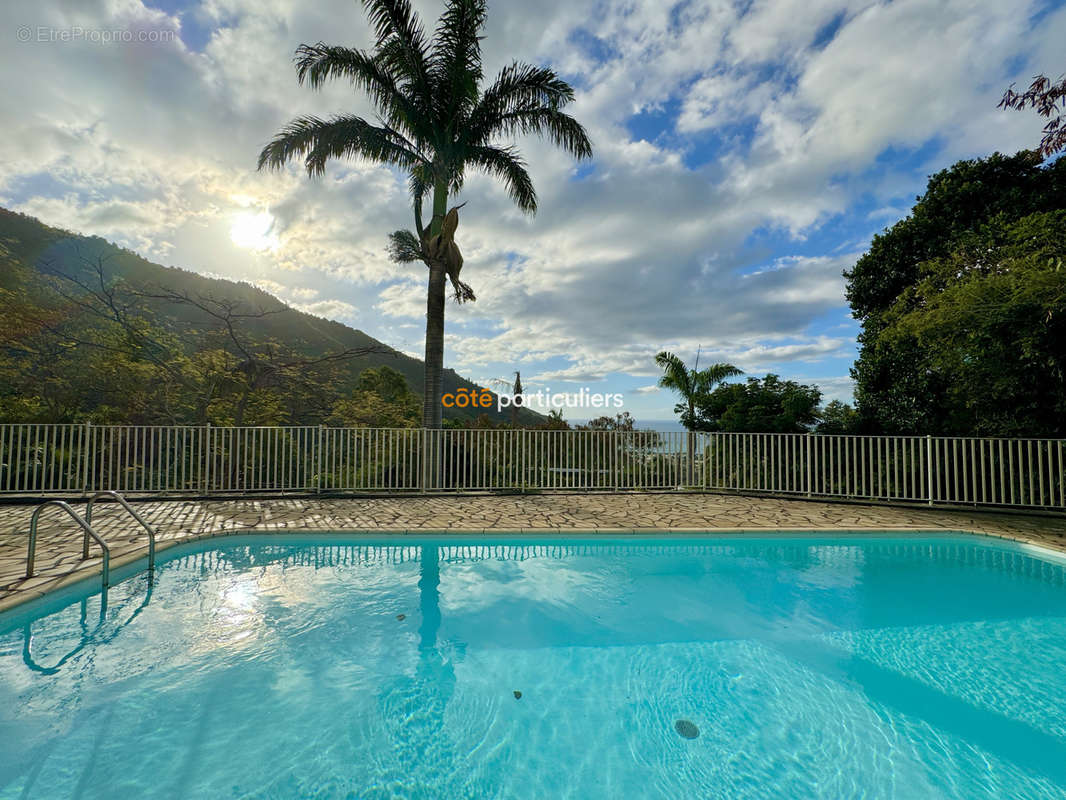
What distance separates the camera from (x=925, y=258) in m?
10.3

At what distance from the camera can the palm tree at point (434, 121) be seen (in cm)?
824

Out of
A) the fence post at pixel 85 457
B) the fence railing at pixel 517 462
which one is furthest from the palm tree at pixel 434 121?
the fence post at pixel 85 457

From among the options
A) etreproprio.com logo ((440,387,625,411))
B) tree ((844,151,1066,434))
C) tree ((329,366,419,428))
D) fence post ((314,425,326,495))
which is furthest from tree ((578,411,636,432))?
fence post ((314,425,326,495))

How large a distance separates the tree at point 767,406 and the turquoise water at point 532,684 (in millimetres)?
6380

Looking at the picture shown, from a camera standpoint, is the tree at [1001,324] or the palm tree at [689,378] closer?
the tree at [1001,324]

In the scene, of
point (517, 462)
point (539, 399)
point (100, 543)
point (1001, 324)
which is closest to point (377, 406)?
point (539, 399)

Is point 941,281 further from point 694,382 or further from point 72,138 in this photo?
point 72,138

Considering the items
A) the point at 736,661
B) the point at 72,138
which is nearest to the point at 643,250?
the point at 736,661

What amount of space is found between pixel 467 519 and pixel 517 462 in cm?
298

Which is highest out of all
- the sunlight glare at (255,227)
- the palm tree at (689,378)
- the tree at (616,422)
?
the sunlight glare at (255,227)

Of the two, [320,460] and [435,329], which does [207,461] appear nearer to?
[320,460]

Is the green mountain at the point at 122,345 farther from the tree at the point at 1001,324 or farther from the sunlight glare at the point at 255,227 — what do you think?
the tree at the point at 1001,324

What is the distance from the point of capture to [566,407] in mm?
15656

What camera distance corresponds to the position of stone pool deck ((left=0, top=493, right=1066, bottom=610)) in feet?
16.5
